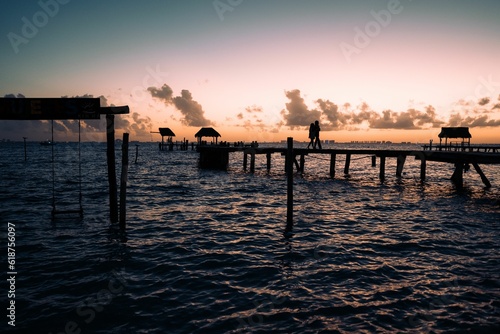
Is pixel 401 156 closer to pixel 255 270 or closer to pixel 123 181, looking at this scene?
pixel 255 270

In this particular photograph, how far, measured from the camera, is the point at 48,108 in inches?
366

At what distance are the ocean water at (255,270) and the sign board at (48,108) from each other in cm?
366

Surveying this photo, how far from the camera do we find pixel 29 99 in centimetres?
911

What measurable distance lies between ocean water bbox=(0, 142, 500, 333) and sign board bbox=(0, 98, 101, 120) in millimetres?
3664

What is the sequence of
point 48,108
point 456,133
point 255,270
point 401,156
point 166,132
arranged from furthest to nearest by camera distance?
point 166,132 < point 456,133 < point 401,156 < point 48,108 < point 255,270

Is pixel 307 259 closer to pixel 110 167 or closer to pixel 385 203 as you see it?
pixel 110 167

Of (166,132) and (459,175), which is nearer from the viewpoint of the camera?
(459,175)

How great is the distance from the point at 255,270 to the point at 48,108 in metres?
7.96

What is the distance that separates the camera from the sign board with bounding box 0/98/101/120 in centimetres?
886

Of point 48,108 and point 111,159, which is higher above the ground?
point 48,108

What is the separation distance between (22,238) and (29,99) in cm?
417

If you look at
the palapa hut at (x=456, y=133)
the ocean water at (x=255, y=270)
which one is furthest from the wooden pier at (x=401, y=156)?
the palapa hut at (x=456, y=133)

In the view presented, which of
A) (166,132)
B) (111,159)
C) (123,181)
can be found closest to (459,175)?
(123,181)

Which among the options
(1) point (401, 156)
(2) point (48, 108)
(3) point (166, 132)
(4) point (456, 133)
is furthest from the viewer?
(3) point (166, 132)
